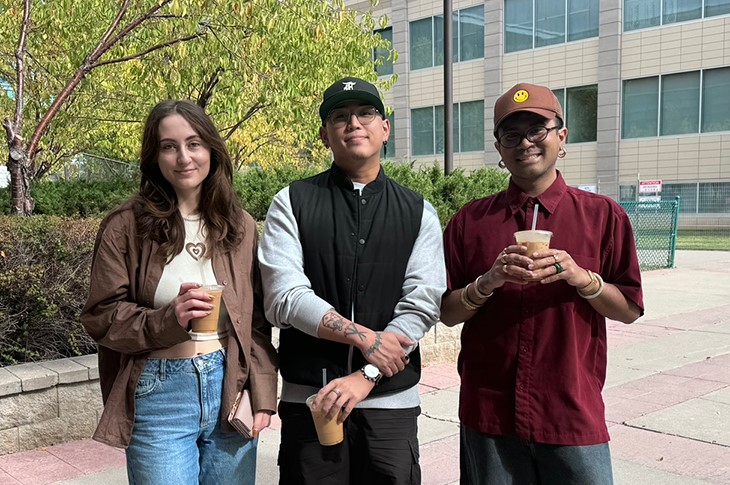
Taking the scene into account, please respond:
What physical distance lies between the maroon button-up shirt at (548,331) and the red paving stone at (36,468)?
2898mm

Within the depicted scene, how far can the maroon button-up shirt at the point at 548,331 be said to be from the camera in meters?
2.31

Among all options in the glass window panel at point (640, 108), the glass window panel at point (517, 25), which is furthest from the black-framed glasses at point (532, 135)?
the glass window panel at point (517, 25)

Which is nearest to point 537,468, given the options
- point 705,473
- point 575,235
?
point 575,235

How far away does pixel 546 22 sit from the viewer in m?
29.4

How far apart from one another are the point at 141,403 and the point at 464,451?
3.93 feet

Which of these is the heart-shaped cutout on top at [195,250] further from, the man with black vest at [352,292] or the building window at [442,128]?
the building window at [442,128]

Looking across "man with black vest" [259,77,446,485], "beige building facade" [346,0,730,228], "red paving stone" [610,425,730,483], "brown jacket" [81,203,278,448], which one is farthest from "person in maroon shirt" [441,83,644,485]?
"beige building facade" [346,0,730,228]

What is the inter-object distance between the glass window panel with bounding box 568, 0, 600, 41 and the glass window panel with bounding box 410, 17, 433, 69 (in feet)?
22.7

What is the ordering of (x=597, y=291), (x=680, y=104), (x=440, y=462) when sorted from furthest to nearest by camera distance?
(x=680, y=104) < (x=440, y=462) < (x=597, y=291)

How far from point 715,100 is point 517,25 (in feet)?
30.0

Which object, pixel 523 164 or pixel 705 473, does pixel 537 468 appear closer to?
pixel 523 164

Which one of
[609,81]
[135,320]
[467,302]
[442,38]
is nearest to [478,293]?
[467,302]

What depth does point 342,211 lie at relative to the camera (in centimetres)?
247

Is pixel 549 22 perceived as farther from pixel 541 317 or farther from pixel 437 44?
pixel 541 317
